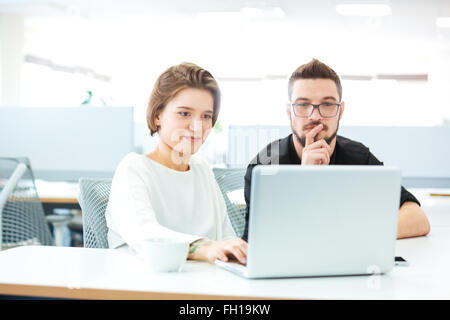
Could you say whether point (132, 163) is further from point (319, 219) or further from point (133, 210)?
point (319, 219)

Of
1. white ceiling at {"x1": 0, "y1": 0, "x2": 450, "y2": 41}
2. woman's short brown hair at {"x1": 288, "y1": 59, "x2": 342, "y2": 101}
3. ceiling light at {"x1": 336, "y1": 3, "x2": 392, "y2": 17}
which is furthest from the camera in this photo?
ceiling light at {"x1": 336, "y1": 3, "x2": 392, "y2": 17}

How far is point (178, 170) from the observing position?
49.4 inches

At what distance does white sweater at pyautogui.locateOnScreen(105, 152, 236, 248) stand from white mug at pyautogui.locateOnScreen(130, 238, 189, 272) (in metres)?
0.10

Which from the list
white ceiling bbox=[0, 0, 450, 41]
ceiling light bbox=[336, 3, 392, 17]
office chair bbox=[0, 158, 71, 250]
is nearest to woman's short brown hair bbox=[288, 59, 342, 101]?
office chair bbox=[0, 158, 71, 250]

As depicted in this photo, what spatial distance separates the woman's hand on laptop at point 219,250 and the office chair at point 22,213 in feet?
3.73

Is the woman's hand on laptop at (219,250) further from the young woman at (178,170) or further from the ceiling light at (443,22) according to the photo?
the ceiling light at (443,22)

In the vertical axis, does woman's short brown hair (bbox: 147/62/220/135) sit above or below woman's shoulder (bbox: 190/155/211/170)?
above

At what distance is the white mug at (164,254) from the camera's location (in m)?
0.83

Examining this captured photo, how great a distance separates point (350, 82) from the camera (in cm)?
976

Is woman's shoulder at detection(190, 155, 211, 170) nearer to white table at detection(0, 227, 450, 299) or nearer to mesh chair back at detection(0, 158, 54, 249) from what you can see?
white table at detection(0, 227, 450, 299)

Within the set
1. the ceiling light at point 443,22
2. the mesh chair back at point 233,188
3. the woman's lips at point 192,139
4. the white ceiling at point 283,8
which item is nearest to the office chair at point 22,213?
the mesh chair back at point 233,188

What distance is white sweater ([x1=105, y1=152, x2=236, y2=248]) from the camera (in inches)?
39.0

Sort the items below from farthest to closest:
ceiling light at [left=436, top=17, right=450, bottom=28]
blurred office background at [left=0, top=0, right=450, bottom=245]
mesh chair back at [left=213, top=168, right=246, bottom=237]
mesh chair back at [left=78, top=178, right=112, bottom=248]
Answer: ceiling light at [left=436, top=17, right=450, bottom=28] < blurred office background at [left=0, top=0, right=450, bottom=245] < mesh chair back at [left=213, top=168, right=246, bottom=237] < mesh chair back at [left=78, top=178, right=112, bottom=248]

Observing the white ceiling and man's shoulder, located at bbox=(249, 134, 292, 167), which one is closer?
man's shoulder, located at bbox=(249, 134, 292, 167)
